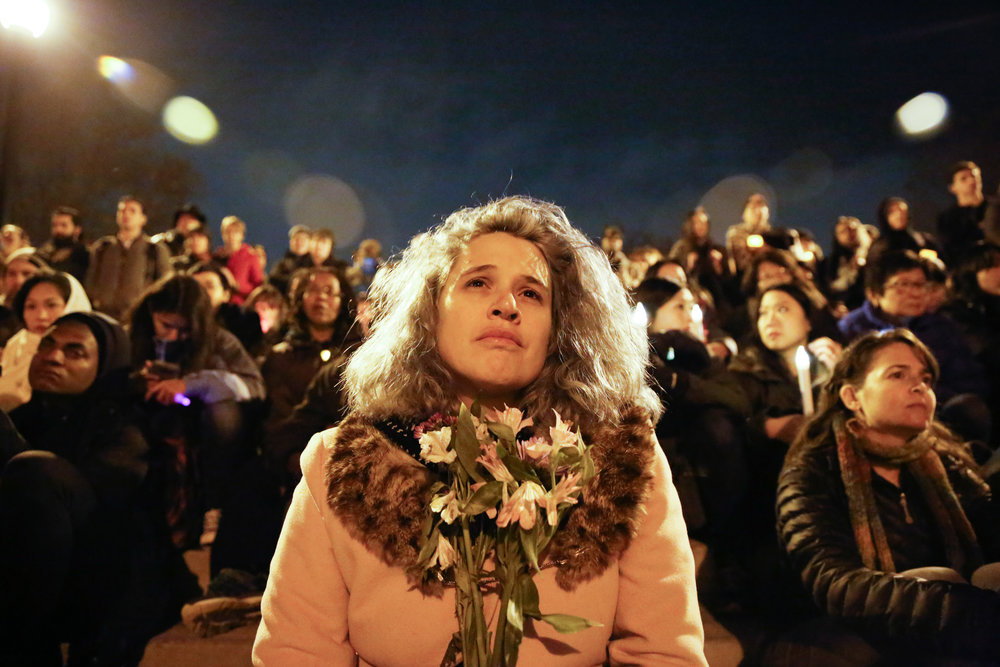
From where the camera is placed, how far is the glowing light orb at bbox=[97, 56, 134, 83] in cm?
1731

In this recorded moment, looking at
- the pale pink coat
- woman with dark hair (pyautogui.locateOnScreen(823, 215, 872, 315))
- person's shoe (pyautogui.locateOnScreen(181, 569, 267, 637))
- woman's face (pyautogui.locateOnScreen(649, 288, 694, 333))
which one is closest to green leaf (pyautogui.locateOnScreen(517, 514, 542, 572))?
the pale pink coat

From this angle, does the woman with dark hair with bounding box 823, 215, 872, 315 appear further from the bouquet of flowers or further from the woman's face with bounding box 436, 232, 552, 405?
the bouquet of flowers

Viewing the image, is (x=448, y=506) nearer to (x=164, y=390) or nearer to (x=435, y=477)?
(x=435, y=477)

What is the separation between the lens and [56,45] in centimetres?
1702

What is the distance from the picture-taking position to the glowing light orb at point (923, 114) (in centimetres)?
1639

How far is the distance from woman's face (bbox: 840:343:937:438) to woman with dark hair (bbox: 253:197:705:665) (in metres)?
1.33

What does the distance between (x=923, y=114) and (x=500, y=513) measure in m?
19.9

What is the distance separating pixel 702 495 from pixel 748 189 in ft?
65.7

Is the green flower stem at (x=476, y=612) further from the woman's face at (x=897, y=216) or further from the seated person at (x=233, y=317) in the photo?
the woman's face at (x=897, y=216)

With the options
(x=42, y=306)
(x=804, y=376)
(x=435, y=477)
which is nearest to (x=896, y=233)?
(x=804, y=376)

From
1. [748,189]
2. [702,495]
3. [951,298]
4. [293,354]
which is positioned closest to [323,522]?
[702,495]

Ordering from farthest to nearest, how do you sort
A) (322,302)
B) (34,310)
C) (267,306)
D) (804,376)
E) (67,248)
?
1. (67,248)
2. (267,306)
3. (322,302)
4. (34,310)
5. (804,376)

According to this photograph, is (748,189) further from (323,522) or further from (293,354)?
(323,522)

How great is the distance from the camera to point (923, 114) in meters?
17.2
